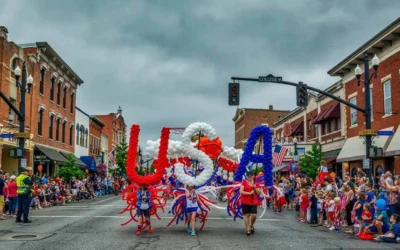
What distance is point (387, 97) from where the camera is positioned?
25.5 metres

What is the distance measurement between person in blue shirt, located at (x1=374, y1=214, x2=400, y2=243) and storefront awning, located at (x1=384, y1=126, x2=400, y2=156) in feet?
37.4

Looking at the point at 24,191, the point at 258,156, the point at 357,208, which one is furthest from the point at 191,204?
the point at 24,191

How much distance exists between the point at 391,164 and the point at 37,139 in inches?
936

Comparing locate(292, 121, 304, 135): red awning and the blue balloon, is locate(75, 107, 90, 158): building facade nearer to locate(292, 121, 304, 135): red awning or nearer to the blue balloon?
locate(292, 121, 304, 135): red awning

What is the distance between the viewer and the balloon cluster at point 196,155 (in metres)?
12.8

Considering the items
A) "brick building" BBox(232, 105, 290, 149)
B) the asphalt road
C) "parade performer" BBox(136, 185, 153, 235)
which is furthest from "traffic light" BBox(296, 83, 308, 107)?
"brick building" BBox(232, 105, 290, 149)

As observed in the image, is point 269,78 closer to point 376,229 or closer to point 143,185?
point 376,229

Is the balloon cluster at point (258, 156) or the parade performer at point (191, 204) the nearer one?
the parade performer at point (191, 204)

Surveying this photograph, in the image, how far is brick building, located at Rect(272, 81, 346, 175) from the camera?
3369 centimetres

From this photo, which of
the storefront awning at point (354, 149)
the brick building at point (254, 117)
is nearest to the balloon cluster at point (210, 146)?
the storefront awning at point (354, 149)

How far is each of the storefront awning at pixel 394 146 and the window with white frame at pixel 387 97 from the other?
2054mm

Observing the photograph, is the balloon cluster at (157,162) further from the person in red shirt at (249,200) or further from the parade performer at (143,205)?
the person in red shirt at (249,200)

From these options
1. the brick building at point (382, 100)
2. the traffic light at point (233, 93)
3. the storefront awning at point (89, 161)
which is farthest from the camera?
the storefront awning at point (89, 161)

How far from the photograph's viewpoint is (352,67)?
101ft
